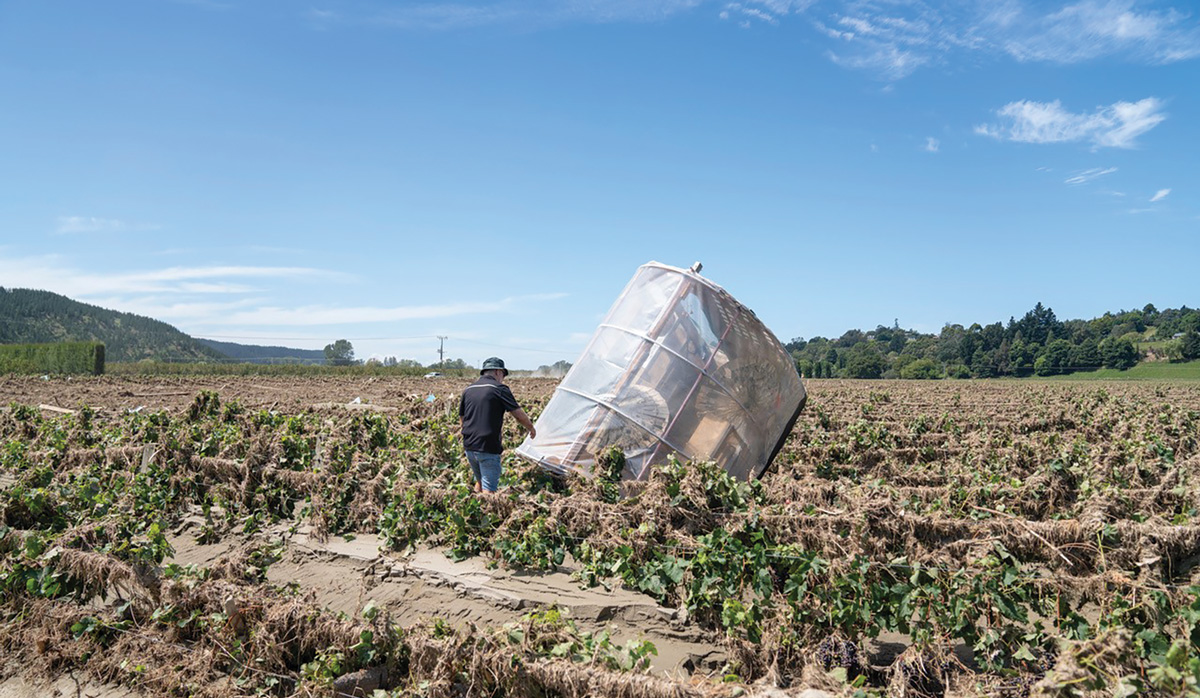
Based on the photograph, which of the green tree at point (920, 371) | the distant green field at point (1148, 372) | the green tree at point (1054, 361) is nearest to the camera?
the distant green field at point (1148, 372)

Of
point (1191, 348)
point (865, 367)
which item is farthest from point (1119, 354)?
point (865, 367)

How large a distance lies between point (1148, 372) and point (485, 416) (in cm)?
9217

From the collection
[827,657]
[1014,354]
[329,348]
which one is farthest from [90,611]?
[329,348]

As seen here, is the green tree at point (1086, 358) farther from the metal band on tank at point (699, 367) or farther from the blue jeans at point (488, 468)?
the blue jeans at point (488, 468)

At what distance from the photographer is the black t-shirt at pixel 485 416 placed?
296 inches

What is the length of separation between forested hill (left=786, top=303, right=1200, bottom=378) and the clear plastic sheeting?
65.5m

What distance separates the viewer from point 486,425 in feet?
24.7

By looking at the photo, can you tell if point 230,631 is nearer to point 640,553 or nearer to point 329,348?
point 640,553

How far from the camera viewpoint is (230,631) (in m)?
4.61

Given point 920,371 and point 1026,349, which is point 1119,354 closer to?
point 1026,349

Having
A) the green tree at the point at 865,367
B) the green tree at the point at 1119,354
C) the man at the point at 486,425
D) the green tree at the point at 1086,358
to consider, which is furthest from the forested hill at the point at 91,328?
the man at the point at 486,425

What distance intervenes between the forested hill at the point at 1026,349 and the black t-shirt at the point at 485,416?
218 feet

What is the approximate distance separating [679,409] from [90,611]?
5089mm

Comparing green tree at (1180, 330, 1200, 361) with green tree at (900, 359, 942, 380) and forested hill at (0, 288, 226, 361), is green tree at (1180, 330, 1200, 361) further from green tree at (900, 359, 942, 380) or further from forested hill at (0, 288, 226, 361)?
forested hill at (0, 288, 226, 361)
